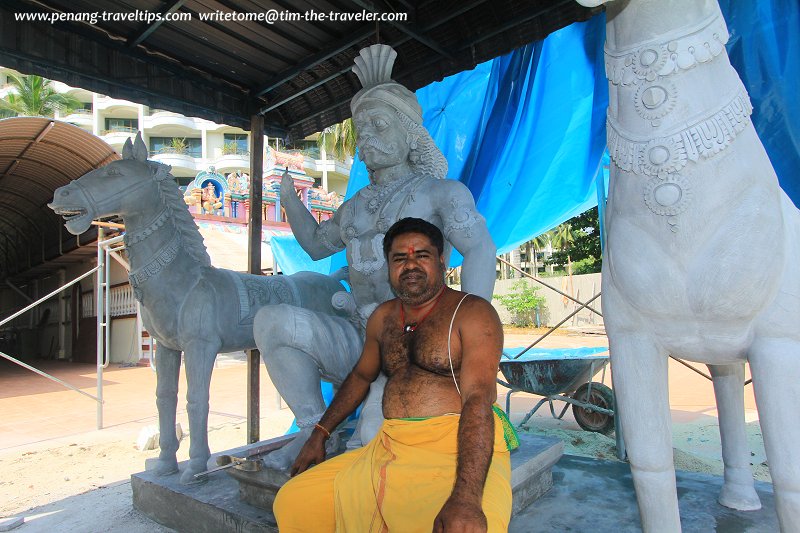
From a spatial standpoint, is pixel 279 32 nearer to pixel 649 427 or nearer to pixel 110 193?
pixel 110 193

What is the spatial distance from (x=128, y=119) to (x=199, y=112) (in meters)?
36.0

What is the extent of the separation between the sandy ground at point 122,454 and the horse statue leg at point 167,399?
41 cm

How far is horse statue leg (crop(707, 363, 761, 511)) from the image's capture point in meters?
2.54

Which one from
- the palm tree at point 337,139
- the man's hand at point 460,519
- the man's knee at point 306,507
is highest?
the palm tree at point 337,139

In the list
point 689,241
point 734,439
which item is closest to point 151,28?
point 689,241

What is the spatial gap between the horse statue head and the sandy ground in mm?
→ 1952

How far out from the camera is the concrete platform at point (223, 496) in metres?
2.64

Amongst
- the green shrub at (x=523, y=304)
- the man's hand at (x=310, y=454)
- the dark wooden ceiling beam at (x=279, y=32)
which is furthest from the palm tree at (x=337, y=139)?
the man's hand at (x=310, y=454)

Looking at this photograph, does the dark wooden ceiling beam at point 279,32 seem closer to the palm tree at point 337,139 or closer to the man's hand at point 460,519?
the man's hand at point 460,519

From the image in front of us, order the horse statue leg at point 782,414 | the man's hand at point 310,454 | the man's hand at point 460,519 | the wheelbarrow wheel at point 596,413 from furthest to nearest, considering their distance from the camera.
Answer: the wheelbarrow wheel at point 596,413 → the man's hand at point 310,454 → the horse statue leg at point 782,414 → the man's hand at point 460,519

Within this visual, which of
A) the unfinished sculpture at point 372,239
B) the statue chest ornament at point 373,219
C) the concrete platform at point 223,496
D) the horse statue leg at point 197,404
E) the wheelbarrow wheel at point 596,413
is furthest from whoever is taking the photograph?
the wheelbarrow wheel at point 596,413

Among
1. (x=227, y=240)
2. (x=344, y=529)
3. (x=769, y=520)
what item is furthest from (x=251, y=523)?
(x=227, y=240)

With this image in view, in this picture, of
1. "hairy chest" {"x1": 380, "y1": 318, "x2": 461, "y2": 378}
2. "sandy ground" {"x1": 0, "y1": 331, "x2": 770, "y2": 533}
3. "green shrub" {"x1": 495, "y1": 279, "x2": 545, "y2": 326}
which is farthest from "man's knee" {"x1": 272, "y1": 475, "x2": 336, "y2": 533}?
"green shrub" {"x1": 495, "y1": 279, "x2": 545, "y2": 326}

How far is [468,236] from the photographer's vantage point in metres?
2.82
